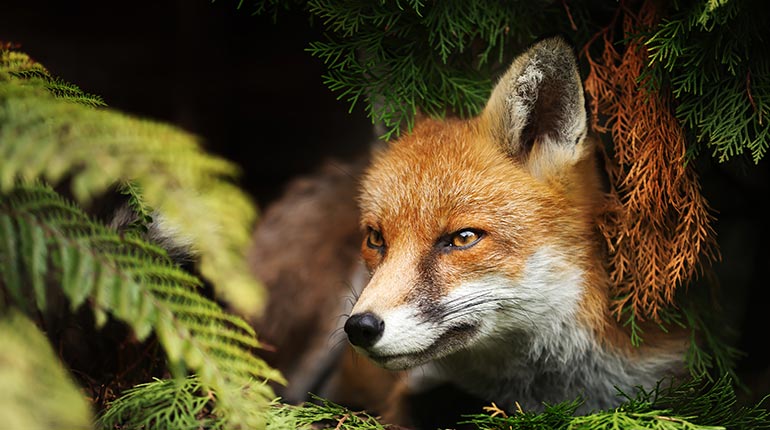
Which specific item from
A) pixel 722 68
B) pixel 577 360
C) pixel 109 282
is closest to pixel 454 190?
pixel 577 360

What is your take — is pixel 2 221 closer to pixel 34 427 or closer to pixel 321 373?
pixel 34 427

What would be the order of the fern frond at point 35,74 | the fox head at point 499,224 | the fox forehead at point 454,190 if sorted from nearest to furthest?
1. the fern frond at point 35,74
2. the fox head at point 499,224
3. the fox forehead at point 454,190

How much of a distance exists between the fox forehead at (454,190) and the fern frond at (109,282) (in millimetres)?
1116

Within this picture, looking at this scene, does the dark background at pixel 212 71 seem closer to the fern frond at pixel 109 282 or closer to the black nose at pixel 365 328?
the black nose at pixel 365 328

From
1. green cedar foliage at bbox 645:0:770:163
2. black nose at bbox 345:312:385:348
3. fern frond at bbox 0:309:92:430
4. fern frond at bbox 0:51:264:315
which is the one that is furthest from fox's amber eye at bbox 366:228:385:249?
fern frond at bbox 0:309:92:430

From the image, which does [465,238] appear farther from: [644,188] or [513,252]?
[644,188]

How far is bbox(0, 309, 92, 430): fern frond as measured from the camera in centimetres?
96

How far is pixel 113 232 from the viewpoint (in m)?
1.34

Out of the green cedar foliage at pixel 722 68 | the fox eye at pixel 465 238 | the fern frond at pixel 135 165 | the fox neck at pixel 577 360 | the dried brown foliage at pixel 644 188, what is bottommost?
the fox neck at pixel 577 360

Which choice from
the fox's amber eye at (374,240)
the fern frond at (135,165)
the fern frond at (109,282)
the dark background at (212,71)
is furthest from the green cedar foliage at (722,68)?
the dark background at (212,71)

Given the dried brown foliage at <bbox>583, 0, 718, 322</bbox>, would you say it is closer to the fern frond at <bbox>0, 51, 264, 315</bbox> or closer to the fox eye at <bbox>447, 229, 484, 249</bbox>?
the fox eye at <bbox>447, 229, 484, 249</bbox>

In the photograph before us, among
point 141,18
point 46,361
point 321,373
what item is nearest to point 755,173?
point 321,373

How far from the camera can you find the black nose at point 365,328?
199cm

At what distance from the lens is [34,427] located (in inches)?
37.9
